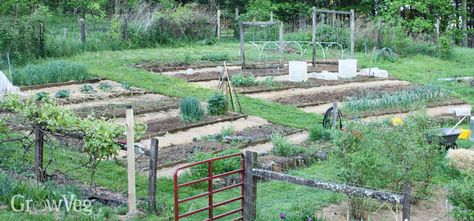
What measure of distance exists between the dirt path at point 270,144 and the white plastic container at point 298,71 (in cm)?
657

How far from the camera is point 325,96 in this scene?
19.3 metres

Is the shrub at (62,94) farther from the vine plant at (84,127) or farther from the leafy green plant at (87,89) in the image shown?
the vine plant at (84,127)

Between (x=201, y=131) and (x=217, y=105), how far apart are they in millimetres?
1714

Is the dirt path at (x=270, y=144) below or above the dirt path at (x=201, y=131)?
below

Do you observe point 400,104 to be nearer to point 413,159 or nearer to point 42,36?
point 413,159

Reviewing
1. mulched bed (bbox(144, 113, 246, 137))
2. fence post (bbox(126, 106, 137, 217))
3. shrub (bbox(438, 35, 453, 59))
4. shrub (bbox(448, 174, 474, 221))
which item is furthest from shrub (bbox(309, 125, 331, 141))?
shrub (bbox(438, 35, 453, 59))

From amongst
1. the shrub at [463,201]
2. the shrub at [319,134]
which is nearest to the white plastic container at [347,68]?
the shrub at [319,134]

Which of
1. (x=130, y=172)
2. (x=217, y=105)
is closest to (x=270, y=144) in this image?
(x=217, y=105)

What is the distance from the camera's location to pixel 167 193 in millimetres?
9773

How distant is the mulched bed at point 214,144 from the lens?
1177 cm

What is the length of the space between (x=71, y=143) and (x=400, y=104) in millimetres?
8912

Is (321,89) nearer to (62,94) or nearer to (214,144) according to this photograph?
(62,94)

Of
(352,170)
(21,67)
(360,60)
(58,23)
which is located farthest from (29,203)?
(58,23)

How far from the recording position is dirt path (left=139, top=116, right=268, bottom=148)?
43.9 feet
